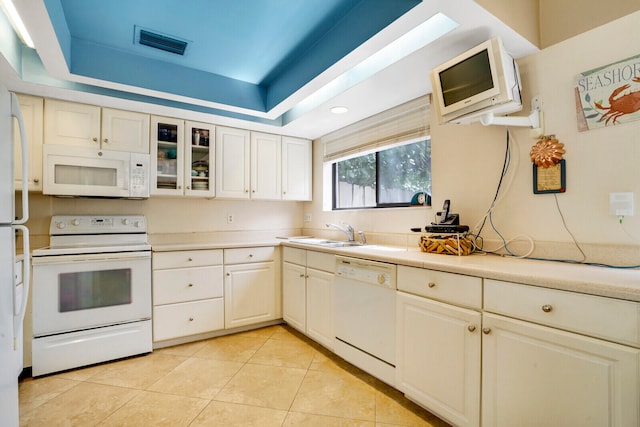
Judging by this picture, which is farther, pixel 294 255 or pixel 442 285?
pixel 294 255

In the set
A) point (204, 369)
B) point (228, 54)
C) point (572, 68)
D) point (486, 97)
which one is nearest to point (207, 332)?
point (204, 369)

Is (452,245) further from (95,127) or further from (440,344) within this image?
(95,127)

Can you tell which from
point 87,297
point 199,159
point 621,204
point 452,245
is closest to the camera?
point 621,204

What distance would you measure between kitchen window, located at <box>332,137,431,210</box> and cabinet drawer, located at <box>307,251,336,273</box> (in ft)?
2.66

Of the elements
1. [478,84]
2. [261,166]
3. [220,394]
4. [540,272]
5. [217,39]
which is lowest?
[220,394]

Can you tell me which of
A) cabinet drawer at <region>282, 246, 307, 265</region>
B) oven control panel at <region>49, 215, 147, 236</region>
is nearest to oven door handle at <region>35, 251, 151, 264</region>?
oven control panel at <region>49, 215, 147, 236</region>

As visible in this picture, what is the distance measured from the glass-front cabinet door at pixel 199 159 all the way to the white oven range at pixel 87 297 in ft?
2.44

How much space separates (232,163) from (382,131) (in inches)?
61.4

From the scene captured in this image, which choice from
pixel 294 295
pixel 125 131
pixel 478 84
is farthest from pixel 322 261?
pixel 125 131

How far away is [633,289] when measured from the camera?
38.7 inches

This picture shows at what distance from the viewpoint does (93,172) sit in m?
2.50

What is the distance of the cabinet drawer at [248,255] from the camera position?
2.86 meters

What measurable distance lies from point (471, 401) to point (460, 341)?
27cm

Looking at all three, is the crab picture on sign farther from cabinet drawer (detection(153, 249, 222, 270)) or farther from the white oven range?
the white oven range
